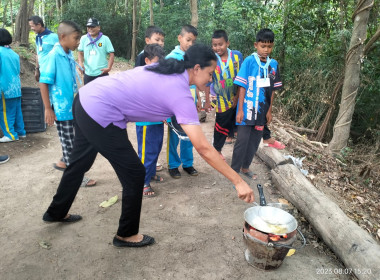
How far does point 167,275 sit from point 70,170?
1185 mm

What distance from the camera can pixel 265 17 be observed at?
25.9 ft

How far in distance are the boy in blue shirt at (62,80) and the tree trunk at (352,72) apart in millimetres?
3811

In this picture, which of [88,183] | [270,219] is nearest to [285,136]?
[270,219]

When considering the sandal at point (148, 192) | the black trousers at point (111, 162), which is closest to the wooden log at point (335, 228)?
the sandal at point (148, 192)

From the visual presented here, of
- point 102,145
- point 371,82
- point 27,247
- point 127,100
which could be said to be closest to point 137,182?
point 102,145

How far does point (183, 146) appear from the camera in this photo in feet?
13.1

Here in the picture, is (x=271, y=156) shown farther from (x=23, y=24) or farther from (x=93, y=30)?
(x=23, y=24)

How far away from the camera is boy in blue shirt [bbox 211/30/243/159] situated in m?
3.88

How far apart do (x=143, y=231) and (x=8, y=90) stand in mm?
3517

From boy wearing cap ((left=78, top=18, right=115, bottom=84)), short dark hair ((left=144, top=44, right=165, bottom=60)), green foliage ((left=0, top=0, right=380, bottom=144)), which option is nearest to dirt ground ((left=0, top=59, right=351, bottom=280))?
short dark hair ((left=144, top=44, right=165, bottom=60))

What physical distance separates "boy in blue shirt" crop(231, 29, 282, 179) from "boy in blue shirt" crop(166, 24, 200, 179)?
65cm

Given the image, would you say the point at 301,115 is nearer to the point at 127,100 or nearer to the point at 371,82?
the point at 371,82

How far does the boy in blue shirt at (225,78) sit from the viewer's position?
12.7 ft

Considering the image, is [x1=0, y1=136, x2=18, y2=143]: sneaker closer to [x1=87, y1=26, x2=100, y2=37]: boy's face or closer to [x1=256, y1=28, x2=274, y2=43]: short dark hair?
[x1=87, y1=26, x2=100, y2=37]: boy's face
